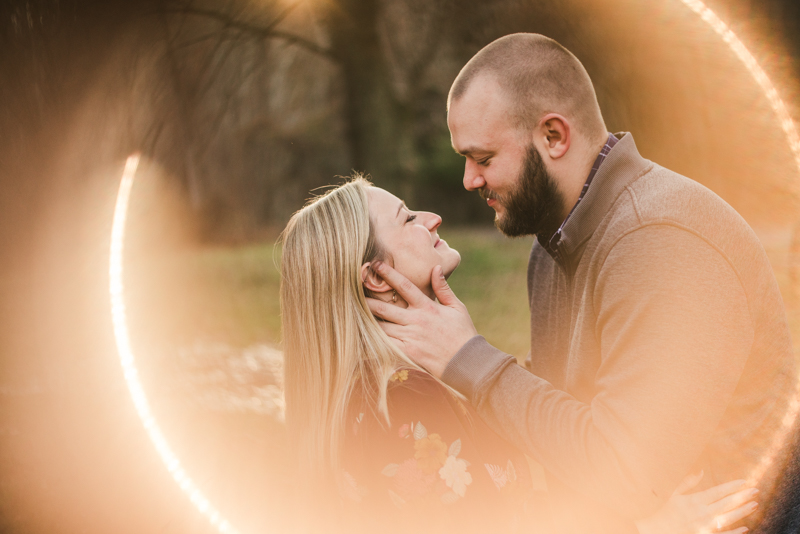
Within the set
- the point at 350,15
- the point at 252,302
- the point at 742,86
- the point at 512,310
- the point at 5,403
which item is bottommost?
the point at 512,310

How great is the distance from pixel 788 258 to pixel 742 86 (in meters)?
1.21

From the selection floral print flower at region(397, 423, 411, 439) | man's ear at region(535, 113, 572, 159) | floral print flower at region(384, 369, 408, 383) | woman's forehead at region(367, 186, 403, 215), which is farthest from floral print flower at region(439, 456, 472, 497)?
man's ear at region(535, 113, 572, 159)

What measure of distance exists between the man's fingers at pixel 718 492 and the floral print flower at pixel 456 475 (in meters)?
0.81

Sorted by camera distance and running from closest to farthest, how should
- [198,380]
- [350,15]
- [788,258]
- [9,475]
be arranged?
[9,475], [788,258], [198,380], [350,15]

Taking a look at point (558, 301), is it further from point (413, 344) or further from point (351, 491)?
point (351, 491)

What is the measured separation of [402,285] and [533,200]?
73cm

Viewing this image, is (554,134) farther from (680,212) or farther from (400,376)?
(400,376)

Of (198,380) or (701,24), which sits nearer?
(701,24)

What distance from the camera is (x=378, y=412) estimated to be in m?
1.54

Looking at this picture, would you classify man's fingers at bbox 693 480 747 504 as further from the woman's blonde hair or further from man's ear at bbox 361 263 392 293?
man's ear at bbox 361 263 392 293

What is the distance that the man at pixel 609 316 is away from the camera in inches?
56.2

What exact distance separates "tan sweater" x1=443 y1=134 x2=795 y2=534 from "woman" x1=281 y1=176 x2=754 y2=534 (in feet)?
0.42

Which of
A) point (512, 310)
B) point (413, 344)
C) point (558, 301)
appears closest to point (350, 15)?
point (558, 301)

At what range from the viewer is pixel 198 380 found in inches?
123
